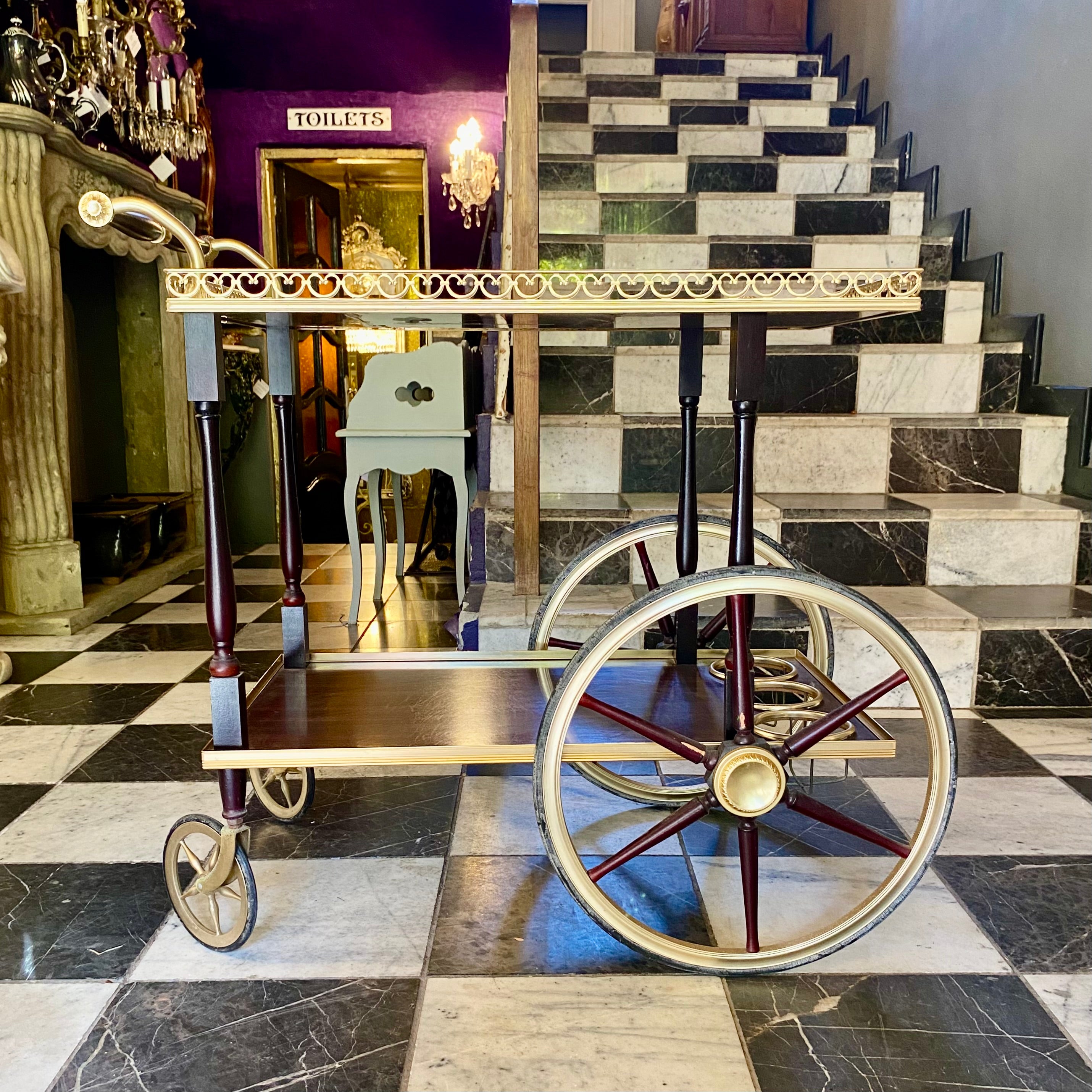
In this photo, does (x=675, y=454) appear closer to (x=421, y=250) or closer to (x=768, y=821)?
(x=768, y=821)

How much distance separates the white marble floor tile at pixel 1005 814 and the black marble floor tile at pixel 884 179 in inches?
107

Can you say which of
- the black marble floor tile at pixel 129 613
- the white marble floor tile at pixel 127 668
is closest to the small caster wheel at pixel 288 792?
the white marble floor tile at pixel 127 668

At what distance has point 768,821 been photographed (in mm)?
1629

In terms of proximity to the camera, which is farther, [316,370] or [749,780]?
[316,370]

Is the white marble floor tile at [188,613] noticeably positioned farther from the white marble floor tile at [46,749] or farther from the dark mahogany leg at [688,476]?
the dark mahogany leg at [688,476]

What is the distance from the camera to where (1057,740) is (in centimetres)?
197

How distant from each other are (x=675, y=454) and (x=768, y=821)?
49.1 inches

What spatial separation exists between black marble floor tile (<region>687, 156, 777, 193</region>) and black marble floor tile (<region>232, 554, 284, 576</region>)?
2241 millimetres

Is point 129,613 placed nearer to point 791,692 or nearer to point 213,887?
point 213,887

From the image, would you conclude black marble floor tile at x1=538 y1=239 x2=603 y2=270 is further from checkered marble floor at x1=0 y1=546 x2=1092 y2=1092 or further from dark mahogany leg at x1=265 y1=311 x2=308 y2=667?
checkered marble floor at x1=0 y1=546 x2=1092 y2=1092

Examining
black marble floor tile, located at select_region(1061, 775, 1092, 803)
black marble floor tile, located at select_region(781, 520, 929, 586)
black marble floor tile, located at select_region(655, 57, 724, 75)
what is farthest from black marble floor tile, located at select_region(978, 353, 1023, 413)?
black marble floor tile, located at select_region(655, 57, 724, 75)

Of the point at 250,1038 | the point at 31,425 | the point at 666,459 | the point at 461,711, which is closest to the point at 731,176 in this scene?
the point at 666,459

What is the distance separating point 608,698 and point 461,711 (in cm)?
24

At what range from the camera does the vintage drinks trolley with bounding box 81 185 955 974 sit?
1.12 metres
